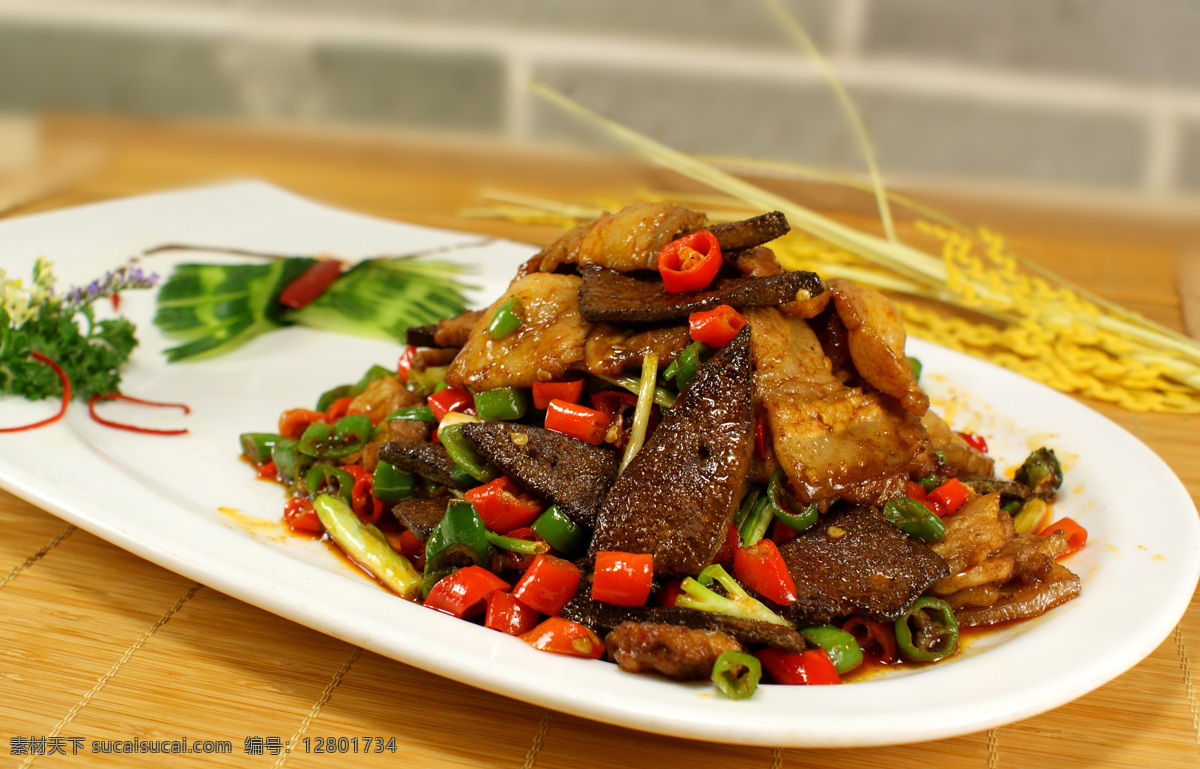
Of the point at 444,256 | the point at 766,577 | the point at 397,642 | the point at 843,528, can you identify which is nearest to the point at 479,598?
the point at 397,642

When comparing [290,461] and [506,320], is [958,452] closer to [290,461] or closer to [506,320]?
[506,320]

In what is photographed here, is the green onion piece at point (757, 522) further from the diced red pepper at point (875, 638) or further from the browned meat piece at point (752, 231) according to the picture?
the browned meat piece at point (752, 231)

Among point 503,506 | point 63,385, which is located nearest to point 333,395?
point 63,385

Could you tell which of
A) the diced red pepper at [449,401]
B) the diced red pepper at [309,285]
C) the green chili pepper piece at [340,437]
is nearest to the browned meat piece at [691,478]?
the diced red pepper at [449,401]

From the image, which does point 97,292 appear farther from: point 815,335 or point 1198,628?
point 1198,628

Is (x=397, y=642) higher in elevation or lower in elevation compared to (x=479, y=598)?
higher
